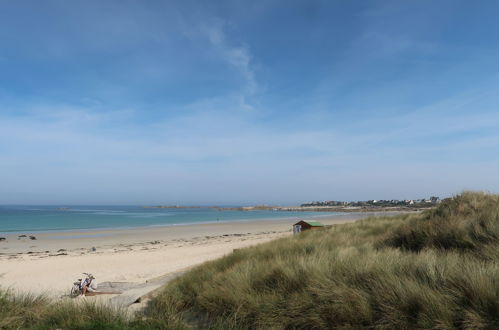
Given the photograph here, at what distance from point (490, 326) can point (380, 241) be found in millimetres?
5378

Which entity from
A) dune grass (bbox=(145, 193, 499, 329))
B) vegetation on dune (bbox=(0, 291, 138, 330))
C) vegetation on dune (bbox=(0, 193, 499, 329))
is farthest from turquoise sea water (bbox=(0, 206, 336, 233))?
dune grass (bbox=(145, 193, 499, 329))

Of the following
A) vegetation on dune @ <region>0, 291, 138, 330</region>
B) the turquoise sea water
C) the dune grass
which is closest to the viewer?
the dune grass

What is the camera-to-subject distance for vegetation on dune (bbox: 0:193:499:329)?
3840 millimetres

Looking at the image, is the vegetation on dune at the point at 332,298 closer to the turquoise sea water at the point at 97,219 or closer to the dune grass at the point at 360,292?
the dune grass at the point at 360,292

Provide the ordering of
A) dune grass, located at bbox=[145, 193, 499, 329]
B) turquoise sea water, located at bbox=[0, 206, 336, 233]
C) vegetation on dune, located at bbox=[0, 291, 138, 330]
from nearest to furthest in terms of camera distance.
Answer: dune grass, located at bbox=[145, 193, 499, 329]
vegetation on dune, located at bbox=[0, 291, 138, 330]
turquoise sea water, located at bbox=[0, 206, 336, 233]

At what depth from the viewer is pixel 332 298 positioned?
4.52m

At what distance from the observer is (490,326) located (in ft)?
11.3

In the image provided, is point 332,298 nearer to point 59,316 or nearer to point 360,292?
point 360,292

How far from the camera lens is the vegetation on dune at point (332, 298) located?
3.84 m

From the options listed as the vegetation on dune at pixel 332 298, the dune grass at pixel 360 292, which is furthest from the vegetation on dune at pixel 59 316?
the dune grass at pixel 360 292

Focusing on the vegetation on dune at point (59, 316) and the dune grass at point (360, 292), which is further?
the vegetation on dune at point (59, 316)

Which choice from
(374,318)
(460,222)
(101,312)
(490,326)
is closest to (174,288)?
(101,312)

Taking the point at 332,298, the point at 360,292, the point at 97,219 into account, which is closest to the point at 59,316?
the point at 332,298

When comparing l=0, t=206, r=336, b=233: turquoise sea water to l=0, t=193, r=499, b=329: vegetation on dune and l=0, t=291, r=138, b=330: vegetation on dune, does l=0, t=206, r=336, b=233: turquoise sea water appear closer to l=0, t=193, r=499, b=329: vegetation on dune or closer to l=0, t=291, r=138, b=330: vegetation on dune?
l=0, t=291, r=138, b=330: vegetation on dune
